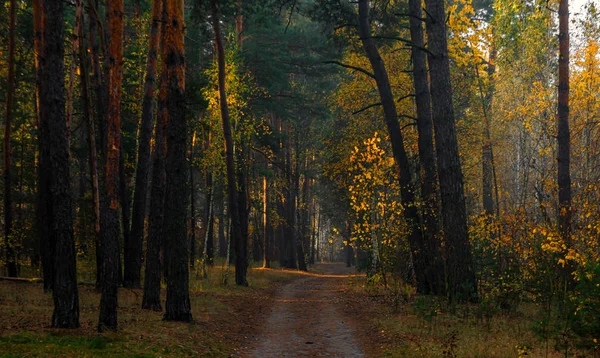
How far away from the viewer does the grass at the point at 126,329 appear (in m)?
8.12

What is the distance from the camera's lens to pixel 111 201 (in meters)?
10.3

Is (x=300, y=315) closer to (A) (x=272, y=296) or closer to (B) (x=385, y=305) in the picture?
(B) (x=385, y=305)

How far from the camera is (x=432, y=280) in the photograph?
1634 cm

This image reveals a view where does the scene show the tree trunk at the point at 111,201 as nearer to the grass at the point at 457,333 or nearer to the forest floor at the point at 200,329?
the forest floor at the point at 200,329

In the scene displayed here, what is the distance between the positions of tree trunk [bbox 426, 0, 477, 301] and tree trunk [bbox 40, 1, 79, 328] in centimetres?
954

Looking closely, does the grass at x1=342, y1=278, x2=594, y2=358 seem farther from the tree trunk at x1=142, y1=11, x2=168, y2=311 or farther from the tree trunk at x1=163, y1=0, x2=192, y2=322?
the tree trunk at x1=142, y1=11, x2=168, y2=311

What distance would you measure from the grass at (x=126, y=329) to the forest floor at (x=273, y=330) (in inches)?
0.7

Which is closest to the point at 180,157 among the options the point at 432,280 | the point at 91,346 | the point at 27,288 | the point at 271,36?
the point at 91,346

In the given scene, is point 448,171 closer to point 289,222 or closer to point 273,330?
point 273,330

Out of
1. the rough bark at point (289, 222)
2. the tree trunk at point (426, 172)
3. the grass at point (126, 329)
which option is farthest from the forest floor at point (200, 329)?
the rough bark at point (289, 222)

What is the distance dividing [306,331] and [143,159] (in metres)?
8.51

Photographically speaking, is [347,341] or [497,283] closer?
[347,341]

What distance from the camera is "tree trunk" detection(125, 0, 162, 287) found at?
1557 cm

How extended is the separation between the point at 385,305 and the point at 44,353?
11.0m
